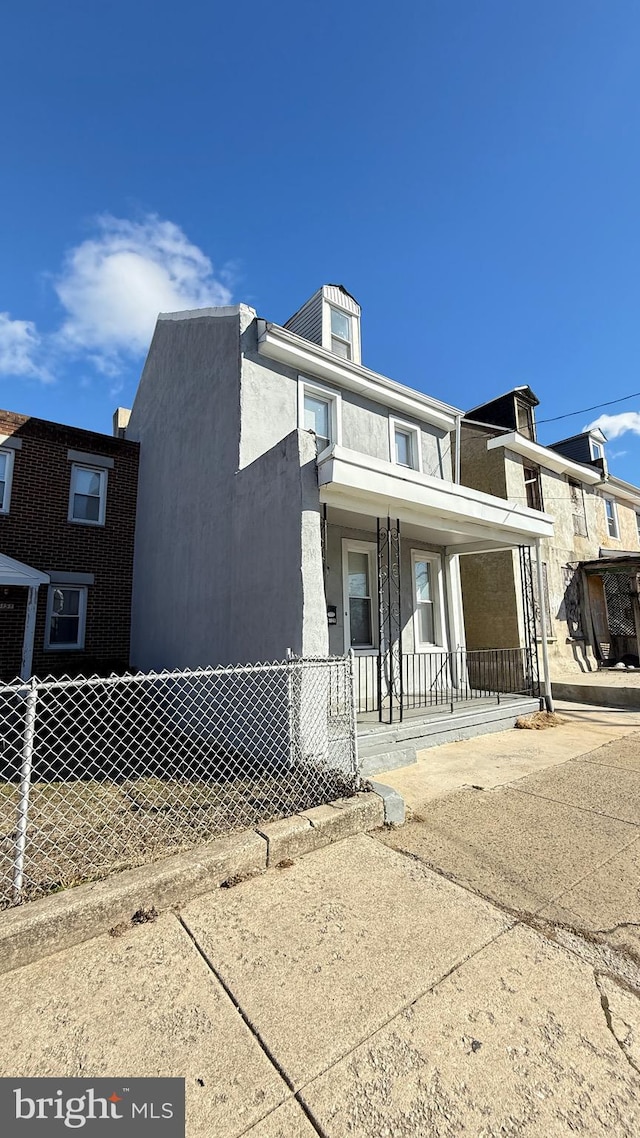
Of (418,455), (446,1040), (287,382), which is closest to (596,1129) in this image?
(446,1040)

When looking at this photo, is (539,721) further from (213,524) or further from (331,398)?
(331,398)

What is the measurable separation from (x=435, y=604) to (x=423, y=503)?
11.8ft

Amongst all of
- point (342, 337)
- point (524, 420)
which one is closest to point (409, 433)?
point (342, 337)

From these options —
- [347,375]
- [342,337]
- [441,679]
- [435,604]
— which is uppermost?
[342,337]

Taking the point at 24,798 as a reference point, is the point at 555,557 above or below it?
above

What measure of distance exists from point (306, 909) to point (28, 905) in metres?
1.58

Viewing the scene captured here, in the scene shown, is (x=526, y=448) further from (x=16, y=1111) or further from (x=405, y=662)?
(x=16, y=1111)

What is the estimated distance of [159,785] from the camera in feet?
17.0

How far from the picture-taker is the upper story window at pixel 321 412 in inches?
332

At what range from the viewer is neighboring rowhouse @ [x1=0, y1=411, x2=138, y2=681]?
9.78 meters

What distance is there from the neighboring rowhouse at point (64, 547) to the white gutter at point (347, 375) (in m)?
5.66

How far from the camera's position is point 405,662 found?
8.98 meters

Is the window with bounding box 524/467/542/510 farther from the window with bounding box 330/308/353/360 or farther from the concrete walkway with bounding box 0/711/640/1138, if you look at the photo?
the concrete walkway with bounding box 0/711/640/1138

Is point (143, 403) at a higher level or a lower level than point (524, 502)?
higher
